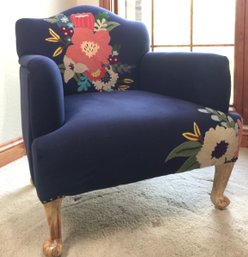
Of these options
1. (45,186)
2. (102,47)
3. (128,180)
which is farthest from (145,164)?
(102,47)

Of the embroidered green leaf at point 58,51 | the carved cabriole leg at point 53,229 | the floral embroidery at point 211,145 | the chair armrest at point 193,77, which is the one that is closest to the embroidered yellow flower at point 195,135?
the floral embroidery at point 211,145

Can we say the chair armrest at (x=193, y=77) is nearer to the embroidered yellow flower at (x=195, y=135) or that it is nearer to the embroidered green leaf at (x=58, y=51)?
the embroidered yellow flower at (x=195, y=135)

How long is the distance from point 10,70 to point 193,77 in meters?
0.98

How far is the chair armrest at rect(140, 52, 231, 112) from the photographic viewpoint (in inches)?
42.9

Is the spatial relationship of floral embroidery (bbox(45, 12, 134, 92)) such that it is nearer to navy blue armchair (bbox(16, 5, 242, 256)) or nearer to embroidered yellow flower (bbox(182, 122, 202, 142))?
navy blue armchair (bbox(16, 5, 242, 256))

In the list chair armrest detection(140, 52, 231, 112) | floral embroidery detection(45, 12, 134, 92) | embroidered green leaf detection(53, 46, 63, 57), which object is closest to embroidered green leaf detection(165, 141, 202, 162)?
chair armrest detection(140, 52, 231, 112)

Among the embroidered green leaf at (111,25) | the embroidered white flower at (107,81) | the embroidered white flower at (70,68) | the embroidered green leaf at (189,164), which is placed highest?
the embroidered green leaf at (111,25)

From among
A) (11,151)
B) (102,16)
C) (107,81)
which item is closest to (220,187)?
(107,81)

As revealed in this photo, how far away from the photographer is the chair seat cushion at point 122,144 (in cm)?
85

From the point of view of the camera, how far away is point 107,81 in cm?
141

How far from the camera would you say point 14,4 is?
1.70 metres

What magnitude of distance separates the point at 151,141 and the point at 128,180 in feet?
0.41

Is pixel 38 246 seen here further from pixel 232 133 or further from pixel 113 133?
pixel 232 133

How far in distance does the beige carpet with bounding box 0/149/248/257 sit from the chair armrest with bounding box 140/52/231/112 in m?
0.38
